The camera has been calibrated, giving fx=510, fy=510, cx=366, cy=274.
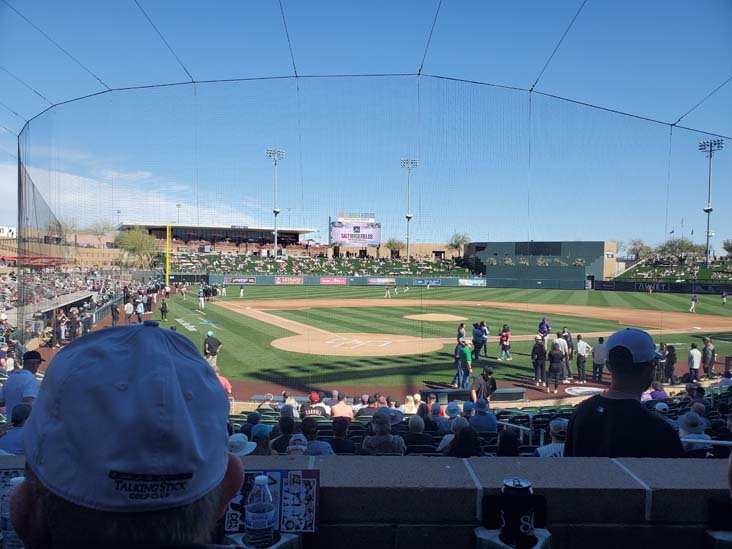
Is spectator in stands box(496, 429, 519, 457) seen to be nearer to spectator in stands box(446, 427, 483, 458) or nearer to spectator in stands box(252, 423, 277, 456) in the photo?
spectator in stands box(446, 427, 483, 458)

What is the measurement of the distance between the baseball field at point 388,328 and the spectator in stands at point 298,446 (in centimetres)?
976

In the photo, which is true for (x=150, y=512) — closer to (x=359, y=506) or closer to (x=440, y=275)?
(x=359, y=506)

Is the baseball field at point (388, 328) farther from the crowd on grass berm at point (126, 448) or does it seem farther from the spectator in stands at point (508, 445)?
the crowd on grass berm at point (126, 448)

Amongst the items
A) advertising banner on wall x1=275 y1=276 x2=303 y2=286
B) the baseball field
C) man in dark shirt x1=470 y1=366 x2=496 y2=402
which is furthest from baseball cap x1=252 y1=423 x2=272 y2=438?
advertising banner on wall x1=275 y1=276 x2=303 y2=286

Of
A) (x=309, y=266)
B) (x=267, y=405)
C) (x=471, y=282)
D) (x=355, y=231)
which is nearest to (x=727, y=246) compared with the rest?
(x=471, y=282)

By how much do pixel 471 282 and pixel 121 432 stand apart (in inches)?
2077

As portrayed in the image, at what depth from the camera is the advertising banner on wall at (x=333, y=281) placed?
55875 mm

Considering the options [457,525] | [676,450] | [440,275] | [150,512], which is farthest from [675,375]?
[440,275]

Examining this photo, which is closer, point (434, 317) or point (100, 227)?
point (100, 227)

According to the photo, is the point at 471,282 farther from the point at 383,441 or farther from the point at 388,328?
the point at 383,441

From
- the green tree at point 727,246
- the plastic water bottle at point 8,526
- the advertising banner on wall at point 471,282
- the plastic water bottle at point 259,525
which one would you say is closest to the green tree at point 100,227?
the plastic water bottle at point 8,526

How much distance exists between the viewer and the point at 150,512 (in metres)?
0.91

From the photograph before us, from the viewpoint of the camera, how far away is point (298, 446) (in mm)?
5258

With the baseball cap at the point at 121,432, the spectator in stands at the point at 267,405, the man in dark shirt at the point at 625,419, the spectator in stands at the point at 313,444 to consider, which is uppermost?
the baseball cap at the point at 121,432
